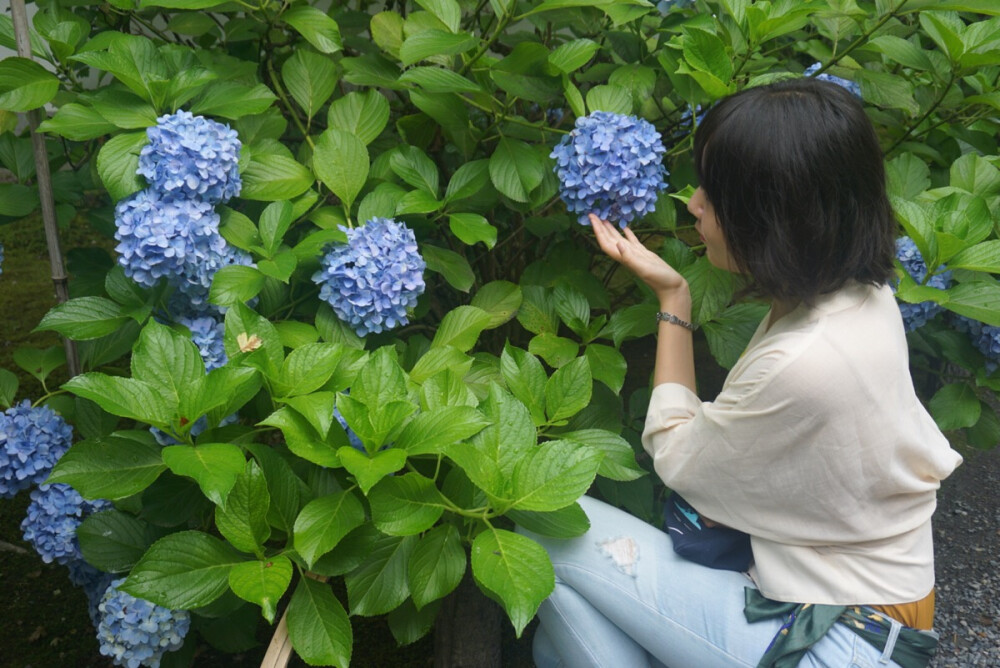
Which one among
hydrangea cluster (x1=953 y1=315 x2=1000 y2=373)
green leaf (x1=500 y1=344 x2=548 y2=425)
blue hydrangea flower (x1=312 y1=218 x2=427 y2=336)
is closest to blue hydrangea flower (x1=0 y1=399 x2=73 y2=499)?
blue hydrangea flower (x1=312 y1=218 x2=427 y2=336)

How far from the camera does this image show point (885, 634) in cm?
133

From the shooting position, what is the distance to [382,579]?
139cm

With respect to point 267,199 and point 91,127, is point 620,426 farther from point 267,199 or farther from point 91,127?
point 91,127

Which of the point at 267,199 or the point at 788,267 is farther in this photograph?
the point at 267,199

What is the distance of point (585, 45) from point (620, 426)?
0.70 metres

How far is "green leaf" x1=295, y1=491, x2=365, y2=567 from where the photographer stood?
3.99ft

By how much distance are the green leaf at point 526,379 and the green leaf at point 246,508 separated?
0.43 meters

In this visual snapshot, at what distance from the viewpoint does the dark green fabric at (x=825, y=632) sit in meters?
1.32

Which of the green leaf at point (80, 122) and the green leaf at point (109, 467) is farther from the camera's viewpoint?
the green leaf at point (80, 122)

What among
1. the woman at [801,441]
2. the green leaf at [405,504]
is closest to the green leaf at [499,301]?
the woman at [801,441]

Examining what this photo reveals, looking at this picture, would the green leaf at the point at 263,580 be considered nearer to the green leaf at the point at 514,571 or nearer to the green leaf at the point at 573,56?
the green leaf at the point at 514,571

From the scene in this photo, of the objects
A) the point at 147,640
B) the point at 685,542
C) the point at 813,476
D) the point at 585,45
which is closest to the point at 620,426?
the point at 685,542

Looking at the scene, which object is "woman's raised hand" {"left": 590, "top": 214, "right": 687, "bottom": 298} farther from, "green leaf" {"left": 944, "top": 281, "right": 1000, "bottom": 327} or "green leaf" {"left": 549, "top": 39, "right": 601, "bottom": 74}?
"green leaf" {"left": 944, "top": 281, "right": 1000, "bottom": 327}

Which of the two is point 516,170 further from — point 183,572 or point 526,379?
point 183,572
